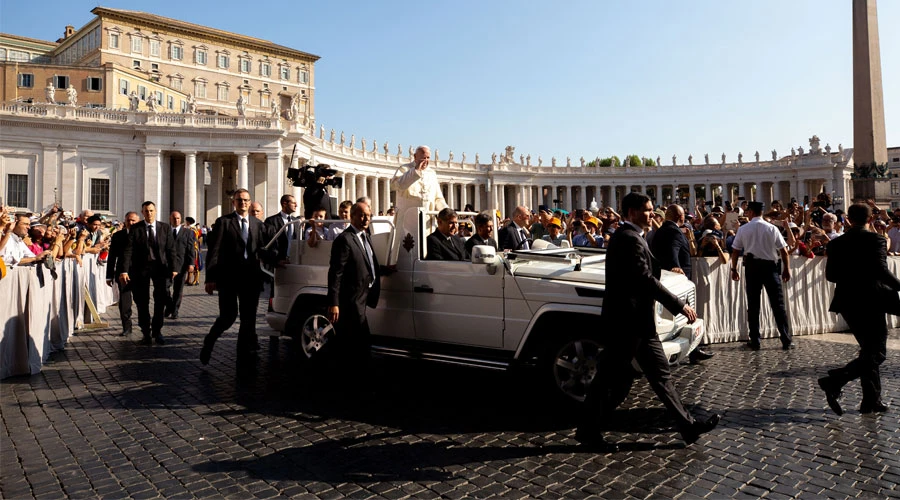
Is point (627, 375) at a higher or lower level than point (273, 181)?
lower

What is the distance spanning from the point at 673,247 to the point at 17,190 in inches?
2025

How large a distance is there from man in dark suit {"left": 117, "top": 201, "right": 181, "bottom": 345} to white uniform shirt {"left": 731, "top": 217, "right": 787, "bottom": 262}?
30.4ft

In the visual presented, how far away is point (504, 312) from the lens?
20.2ft

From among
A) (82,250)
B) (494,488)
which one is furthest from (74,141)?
(494,488)

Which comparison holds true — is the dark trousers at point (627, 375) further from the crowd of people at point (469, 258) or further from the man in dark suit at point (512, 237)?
the man in dark suit at point (512, 237)

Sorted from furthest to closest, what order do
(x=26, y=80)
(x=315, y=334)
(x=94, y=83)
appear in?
(x=94, y=83) → (x=26, y=80) → (x=315, y=334)

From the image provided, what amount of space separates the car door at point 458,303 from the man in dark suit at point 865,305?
10.7 feet

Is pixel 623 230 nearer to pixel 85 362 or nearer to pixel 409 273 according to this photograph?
pixel 409 273

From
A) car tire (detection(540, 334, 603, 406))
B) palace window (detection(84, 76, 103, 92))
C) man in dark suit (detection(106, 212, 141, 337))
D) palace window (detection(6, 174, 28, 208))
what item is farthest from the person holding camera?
palace window (detection(84, 76, 103, 92))

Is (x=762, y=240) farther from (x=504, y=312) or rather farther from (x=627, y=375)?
(x=627, y=375)

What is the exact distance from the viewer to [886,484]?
4.28 m

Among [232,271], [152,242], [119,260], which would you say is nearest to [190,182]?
[119,260]

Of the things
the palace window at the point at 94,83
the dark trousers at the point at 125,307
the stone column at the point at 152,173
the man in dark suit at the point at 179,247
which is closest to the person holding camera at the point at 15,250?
the dark trousers at the point at 125,307

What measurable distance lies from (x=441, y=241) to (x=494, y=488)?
314 centimetres
